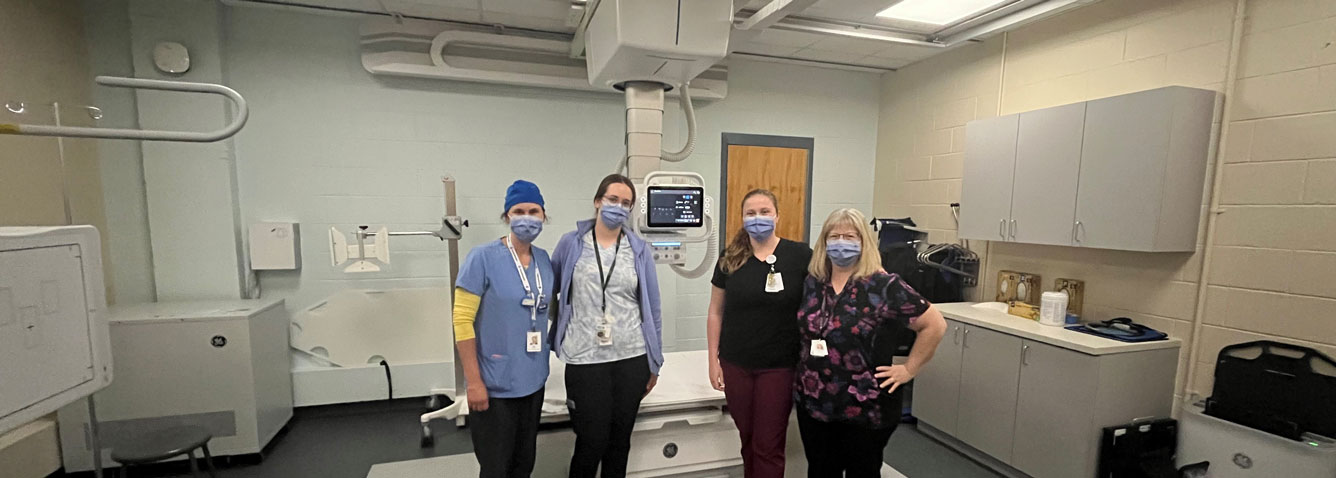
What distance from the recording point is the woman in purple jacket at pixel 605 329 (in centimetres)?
188

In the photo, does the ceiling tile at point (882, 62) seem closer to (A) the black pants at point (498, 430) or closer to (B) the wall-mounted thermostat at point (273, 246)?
(A) the black pants at point (498, 430)

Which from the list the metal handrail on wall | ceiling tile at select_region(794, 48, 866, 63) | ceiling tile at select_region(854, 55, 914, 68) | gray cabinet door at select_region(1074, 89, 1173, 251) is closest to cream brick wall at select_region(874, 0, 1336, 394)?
gray cabinet door at select_region(1074, 89, 1173, 251)

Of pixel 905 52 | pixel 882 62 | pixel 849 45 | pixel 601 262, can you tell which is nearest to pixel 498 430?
pixel 601 262

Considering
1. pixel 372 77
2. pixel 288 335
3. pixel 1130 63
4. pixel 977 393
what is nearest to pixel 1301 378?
pixel 977 393

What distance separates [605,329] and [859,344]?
890mm

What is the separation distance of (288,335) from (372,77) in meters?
1.70

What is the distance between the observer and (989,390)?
280 centimetres

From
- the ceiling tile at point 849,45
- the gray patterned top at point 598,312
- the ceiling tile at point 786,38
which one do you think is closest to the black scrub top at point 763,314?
the gray patterned top at point 598,312

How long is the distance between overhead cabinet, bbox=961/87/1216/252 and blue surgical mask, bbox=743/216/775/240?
73.8 inches

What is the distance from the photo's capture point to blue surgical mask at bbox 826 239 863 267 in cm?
175

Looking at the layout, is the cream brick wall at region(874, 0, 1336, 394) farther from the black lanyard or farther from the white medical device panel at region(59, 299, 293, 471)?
the white medical device panel at region(59, 299, 293, 471)

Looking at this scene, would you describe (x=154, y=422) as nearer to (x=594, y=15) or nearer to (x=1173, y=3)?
(x=594, y=15)

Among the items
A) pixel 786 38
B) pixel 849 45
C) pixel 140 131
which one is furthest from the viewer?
pixel 849 45

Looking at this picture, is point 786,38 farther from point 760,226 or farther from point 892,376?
point 892,376
